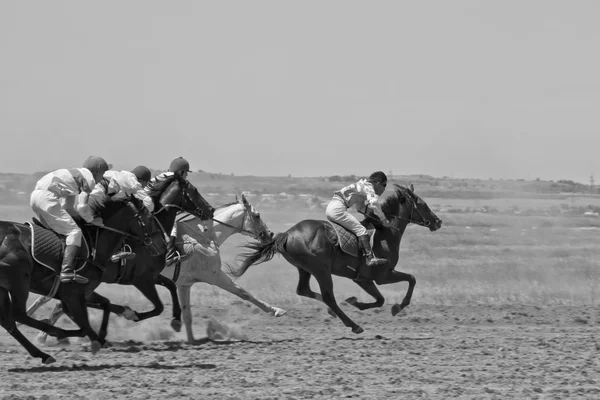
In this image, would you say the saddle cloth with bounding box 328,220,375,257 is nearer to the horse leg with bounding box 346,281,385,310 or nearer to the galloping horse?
the horse leg with bounding box 346,281,385,310

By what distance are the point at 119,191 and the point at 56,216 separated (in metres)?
2.04

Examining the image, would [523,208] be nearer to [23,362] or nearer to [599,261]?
[599,261]

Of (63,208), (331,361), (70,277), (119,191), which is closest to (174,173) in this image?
(119,191)

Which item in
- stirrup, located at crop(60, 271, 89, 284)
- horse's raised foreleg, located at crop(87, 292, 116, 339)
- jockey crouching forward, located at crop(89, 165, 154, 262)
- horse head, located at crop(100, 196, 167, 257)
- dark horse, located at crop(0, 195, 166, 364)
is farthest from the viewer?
horse's raised foreleg, located at crop(87, 292, 116, 339)

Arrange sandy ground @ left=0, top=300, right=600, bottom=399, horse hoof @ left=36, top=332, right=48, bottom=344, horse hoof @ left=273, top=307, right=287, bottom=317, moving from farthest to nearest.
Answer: horse hoof @ left=273, top=307, right=287, bottom=317
horse hoof @ left=36, top=332, right=48, bottom=344
sandy ground @ left=0, top=300, right=600, bottom=399

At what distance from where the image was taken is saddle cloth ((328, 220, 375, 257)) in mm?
16828

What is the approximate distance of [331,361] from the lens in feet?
42.1

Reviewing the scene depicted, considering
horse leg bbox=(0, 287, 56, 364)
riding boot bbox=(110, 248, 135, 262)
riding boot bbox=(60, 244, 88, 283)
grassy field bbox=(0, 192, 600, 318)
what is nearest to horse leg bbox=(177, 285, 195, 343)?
riding boot bbox=(110, 248, 135, 262)

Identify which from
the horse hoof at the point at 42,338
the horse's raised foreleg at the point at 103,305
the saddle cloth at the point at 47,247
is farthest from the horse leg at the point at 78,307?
the horse hoof at the point at 42,338

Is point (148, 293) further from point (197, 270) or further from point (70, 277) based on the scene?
point (70, 277)

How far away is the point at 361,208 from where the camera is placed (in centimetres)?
1741

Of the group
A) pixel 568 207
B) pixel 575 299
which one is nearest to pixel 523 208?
pixel 568 207

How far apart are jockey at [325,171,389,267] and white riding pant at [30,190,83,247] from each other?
516 cm

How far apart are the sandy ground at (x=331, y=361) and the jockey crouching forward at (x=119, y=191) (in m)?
1.37
